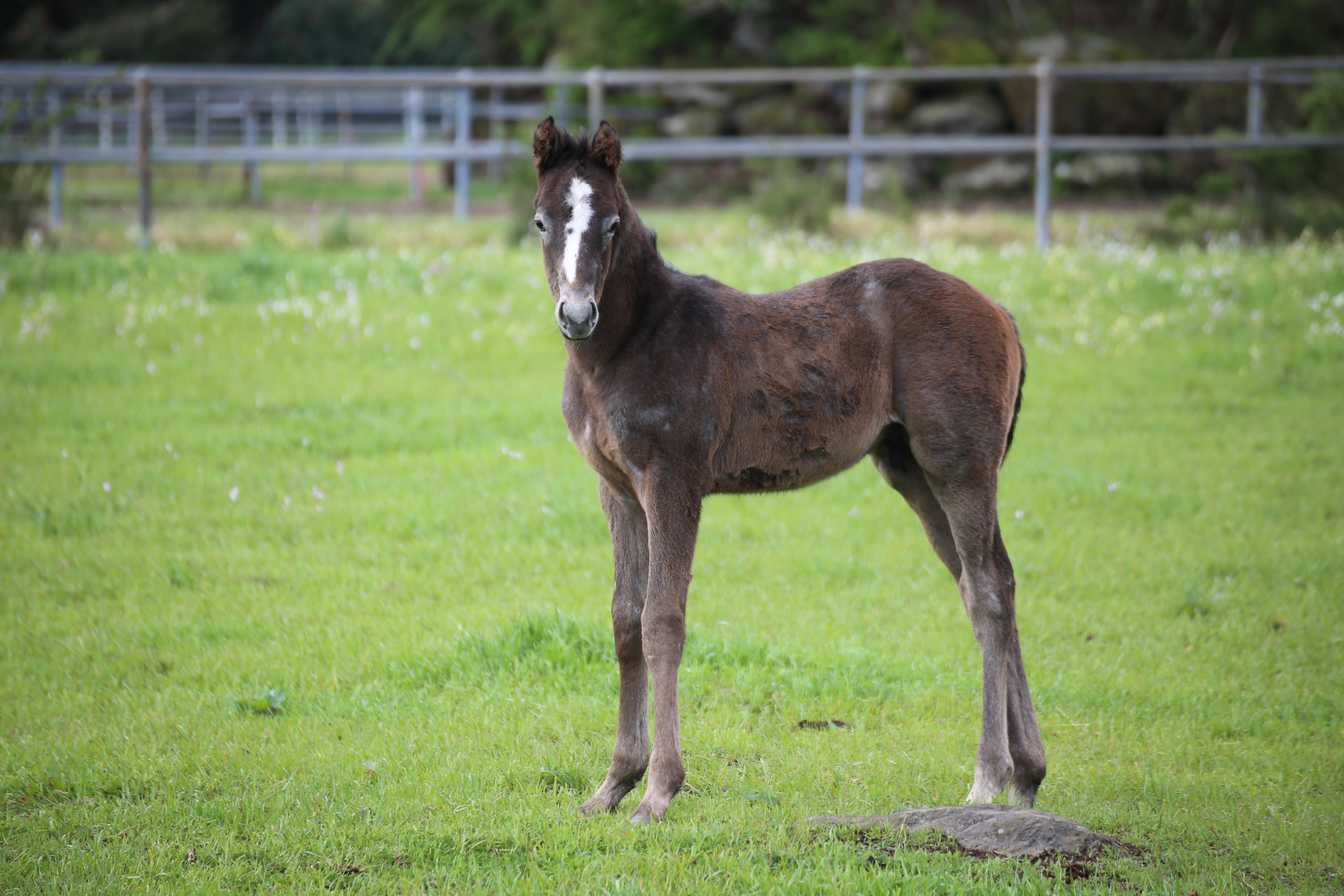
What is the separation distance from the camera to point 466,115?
65.0 ft

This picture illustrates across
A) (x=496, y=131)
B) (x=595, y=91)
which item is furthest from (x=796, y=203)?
(x=496, y=131)

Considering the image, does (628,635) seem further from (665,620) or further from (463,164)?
(463,164)

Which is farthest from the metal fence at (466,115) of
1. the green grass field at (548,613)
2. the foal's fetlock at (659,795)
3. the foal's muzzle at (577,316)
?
the foal's fetlock at (659,795)

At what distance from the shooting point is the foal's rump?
4.65m

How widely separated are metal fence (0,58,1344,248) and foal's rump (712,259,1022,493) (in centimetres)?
1070

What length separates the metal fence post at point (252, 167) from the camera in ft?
74.4

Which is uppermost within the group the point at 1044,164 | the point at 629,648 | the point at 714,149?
the point at 714,149

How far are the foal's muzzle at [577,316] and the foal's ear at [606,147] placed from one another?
69 centimetres

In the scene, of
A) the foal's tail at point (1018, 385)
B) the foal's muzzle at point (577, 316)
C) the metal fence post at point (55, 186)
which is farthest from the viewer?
the metal fence post at point (55, 186)

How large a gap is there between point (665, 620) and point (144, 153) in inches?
508

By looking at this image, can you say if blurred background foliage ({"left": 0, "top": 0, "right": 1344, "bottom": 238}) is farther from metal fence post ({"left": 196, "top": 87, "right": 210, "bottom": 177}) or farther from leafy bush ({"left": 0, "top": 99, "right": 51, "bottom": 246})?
metal fence post ({"left": 196, "top": 87, "right": 210, "bottom": 177})

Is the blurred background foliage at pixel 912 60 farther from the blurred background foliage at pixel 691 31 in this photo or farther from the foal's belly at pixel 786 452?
the foal's belly at pixel 786 452

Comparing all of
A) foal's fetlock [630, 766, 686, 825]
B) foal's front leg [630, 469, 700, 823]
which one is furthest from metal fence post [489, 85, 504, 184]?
foal's fetlock [630, 766, 686, 825]

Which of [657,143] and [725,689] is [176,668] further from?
[657,143]
